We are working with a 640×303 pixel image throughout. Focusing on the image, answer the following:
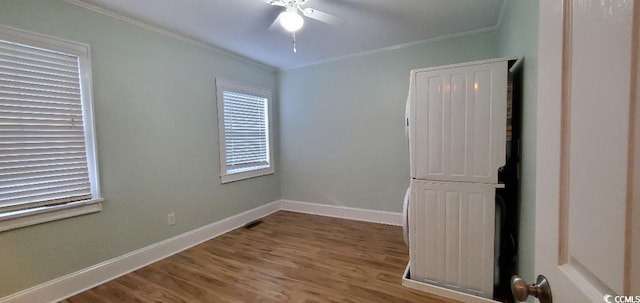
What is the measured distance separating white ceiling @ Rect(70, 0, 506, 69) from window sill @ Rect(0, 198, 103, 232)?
168 centimetres

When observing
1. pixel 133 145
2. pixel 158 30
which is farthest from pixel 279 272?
pixel 158 30

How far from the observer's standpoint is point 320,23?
2582 millimetres

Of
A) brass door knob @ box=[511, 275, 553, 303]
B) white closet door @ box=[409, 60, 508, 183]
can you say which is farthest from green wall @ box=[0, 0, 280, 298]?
brass door knob @ box=[511, 275, 553, 303]

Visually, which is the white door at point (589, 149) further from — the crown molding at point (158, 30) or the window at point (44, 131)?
the crown molding at point (158, 30)

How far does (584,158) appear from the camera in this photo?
0.47 m

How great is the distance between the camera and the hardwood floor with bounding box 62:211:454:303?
6.52 ft

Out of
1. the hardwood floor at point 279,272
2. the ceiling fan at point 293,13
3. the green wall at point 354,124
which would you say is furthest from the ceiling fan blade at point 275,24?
the hardwood floor at point 279,272

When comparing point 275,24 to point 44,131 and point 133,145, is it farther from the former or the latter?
point 44,131

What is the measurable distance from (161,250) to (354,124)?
110 inches

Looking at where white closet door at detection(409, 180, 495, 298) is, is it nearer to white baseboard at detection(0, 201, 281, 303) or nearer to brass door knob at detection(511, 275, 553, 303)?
brass door knob at detection(511, 275, 553, 303)

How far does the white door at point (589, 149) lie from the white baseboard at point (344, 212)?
294 centimetres

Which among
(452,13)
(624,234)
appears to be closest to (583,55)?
(624,234)

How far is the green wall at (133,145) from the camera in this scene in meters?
1.90

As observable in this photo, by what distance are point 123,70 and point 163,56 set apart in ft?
→ 1.45
